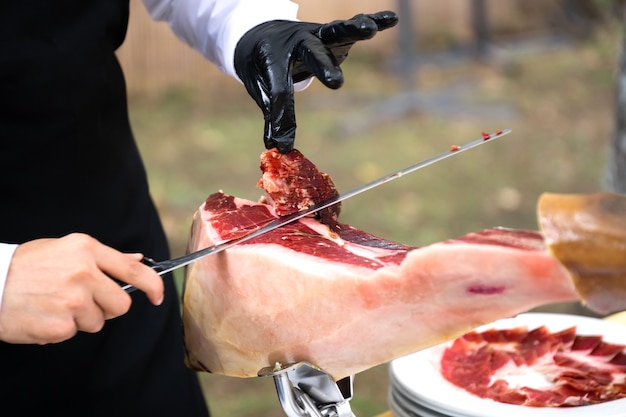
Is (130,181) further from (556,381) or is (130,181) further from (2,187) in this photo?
(556,381)

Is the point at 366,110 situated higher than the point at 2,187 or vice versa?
the point at 2,187

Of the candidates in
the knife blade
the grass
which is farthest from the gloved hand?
the grass

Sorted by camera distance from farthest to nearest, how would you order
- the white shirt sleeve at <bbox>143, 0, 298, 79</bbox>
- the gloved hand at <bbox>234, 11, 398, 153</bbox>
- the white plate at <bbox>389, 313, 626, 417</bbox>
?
the white shirt sleeve at <bbox>143, 0, 298, 79</bbox>, the gloved hand at <bbox>234, 11, 398, 153</bbox>, the white plate at <bbox>389, 313, 626, 417</bbox>

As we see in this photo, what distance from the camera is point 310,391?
50.4 inches

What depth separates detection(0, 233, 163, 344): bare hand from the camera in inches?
43.7

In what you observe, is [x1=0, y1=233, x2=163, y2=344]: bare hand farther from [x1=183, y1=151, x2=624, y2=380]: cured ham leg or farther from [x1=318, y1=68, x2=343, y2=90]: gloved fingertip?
[x1=318, y1=68, x2=343, y2=90]: gloved fingertip

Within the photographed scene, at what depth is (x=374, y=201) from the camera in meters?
5.59

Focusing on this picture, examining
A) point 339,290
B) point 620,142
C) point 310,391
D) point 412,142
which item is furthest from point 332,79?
point 412,142

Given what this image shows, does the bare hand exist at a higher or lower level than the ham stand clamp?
higher

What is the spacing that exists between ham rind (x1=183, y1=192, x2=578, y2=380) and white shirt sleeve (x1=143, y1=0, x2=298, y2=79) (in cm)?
37

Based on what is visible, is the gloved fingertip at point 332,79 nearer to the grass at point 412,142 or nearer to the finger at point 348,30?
the finger at point 348,30

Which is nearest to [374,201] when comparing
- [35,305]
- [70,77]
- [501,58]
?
[501,58]

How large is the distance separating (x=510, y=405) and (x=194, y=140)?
5.96 meters

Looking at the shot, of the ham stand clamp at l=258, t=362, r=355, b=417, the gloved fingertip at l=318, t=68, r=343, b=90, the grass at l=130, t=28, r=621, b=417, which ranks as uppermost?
the gloved fingertip at l=318, t=68, r=343, b=90
